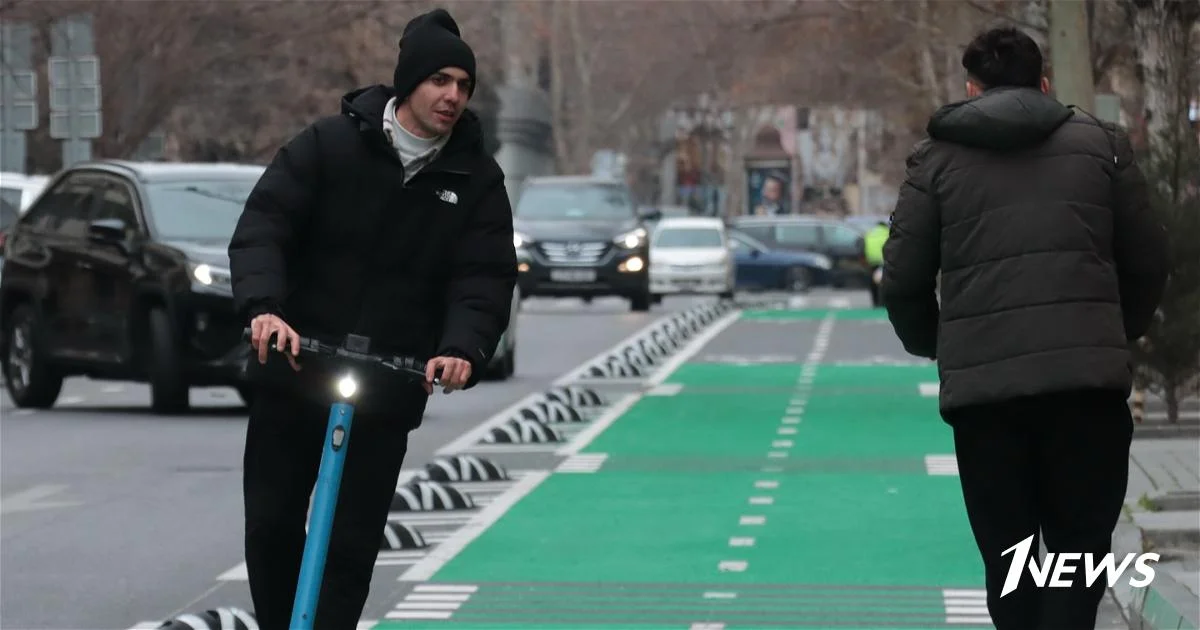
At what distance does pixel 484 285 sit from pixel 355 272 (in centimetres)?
29

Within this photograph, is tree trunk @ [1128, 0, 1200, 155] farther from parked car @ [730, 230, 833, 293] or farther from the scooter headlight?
parked car @ [730, 230, 833, 293]

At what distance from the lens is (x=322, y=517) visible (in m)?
6.14

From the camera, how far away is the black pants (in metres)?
6.51

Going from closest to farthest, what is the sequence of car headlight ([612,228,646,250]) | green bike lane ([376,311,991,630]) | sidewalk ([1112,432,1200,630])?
sidewalk ([1112,432,1200,630]), green bike lane ([376,311,991,630]), car headlight ([612,228,646,250])

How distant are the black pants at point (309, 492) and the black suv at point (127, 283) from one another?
10979mm

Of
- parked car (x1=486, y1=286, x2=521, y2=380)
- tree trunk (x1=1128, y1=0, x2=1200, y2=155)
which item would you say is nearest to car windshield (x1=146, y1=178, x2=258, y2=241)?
parked car (x1=486, y1=286, x2=521, y2=380)

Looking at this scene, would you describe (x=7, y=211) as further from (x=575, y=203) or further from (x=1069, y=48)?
(x=575, y=203)

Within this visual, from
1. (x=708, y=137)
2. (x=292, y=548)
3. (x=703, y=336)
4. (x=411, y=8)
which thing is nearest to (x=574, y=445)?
(x=292, y=548)

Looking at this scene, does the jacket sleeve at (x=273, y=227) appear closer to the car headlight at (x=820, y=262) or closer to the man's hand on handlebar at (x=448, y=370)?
the man's hand on handlebar at (x=448, y=370)

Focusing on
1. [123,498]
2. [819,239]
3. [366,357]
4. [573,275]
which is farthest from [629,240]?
[366,357]

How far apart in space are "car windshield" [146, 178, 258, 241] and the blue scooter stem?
12276 mm

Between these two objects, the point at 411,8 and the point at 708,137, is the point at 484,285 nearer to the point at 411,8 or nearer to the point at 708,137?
the point at 411,8

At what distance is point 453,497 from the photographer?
513 inches

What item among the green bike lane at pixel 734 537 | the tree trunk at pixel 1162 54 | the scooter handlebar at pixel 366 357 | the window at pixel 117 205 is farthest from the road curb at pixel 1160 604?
the window at pixel 117 205
